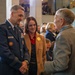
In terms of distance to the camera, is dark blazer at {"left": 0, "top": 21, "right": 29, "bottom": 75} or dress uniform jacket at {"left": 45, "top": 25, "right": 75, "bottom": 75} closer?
dress uniform jacket at {"left": 45, "top": 25, "right": 75, "bottom": 75}

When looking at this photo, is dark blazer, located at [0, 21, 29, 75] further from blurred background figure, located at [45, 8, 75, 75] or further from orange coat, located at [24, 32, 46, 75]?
blurred background figure, located at [45, 8, 75, 75]

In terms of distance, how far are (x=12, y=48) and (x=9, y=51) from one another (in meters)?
0.09

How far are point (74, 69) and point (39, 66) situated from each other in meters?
0.99

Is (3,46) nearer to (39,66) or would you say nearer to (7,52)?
(7,52)

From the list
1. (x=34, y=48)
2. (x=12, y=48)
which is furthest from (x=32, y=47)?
(x=12, y=48)

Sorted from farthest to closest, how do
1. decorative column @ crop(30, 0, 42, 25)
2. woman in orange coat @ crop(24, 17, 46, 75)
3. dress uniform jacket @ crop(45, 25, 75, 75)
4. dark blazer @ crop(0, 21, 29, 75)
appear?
decorative column @ crop(30, 0, 42, 25) → woman in orange coat @ crop(24, 17, 46, 75) → dark blazer @ crop(0, 21, 29, 75) → dress uniform jacket @ crop(45, 25, 75, 75)

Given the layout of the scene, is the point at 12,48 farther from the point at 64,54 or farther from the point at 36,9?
the point at 36,9

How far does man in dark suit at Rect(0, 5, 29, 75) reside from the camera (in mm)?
2645

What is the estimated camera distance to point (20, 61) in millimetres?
2734

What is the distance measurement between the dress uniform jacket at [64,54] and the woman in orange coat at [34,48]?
912mm

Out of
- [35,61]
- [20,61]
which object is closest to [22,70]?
[20,61]

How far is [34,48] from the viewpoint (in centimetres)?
320

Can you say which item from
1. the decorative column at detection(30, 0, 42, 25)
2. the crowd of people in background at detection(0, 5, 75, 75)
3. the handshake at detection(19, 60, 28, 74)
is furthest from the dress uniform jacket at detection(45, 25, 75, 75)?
the decorative column at detection(30, 0, 42, 25)

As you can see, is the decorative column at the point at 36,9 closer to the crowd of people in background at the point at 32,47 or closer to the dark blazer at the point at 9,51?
the crowd of people in background at the point at 32,47
